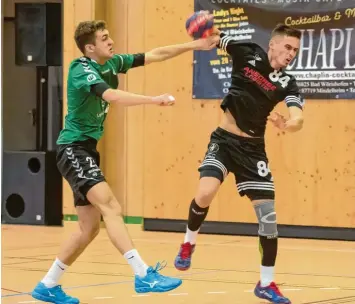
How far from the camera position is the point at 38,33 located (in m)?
10.2

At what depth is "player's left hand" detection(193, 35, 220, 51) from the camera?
5.08m

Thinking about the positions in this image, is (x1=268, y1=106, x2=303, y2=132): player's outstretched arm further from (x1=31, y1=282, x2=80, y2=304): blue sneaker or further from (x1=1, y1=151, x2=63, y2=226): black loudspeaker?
(x1=1, y1=151, x2=63, y2=226): black loudspeaker

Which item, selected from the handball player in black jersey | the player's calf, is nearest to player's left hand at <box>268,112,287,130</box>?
the handball player in black jersey

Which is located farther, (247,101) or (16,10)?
(16,10)

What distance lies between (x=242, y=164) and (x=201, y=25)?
3.21ft

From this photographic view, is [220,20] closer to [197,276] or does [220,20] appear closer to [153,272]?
[197,276]

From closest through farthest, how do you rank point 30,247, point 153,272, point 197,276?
point 153,272
point 197,276
point 30,247

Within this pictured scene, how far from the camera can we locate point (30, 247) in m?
7.94

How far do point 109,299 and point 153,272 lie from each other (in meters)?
0.71

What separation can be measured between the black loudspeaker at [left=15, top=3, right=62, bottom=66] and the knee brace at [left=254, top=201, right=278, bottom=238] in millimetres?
6058

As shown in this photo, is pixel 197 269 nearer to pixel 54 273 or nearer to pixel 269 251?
pixel 269 251

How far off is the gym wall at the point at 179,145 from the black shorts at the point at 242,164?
3824mm

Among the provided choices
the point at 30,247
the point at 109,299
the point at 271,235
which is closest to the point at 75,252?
the point at 109,299

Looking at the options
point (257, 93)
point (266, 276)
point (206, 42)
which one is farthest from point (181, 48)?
point (266, 276)
